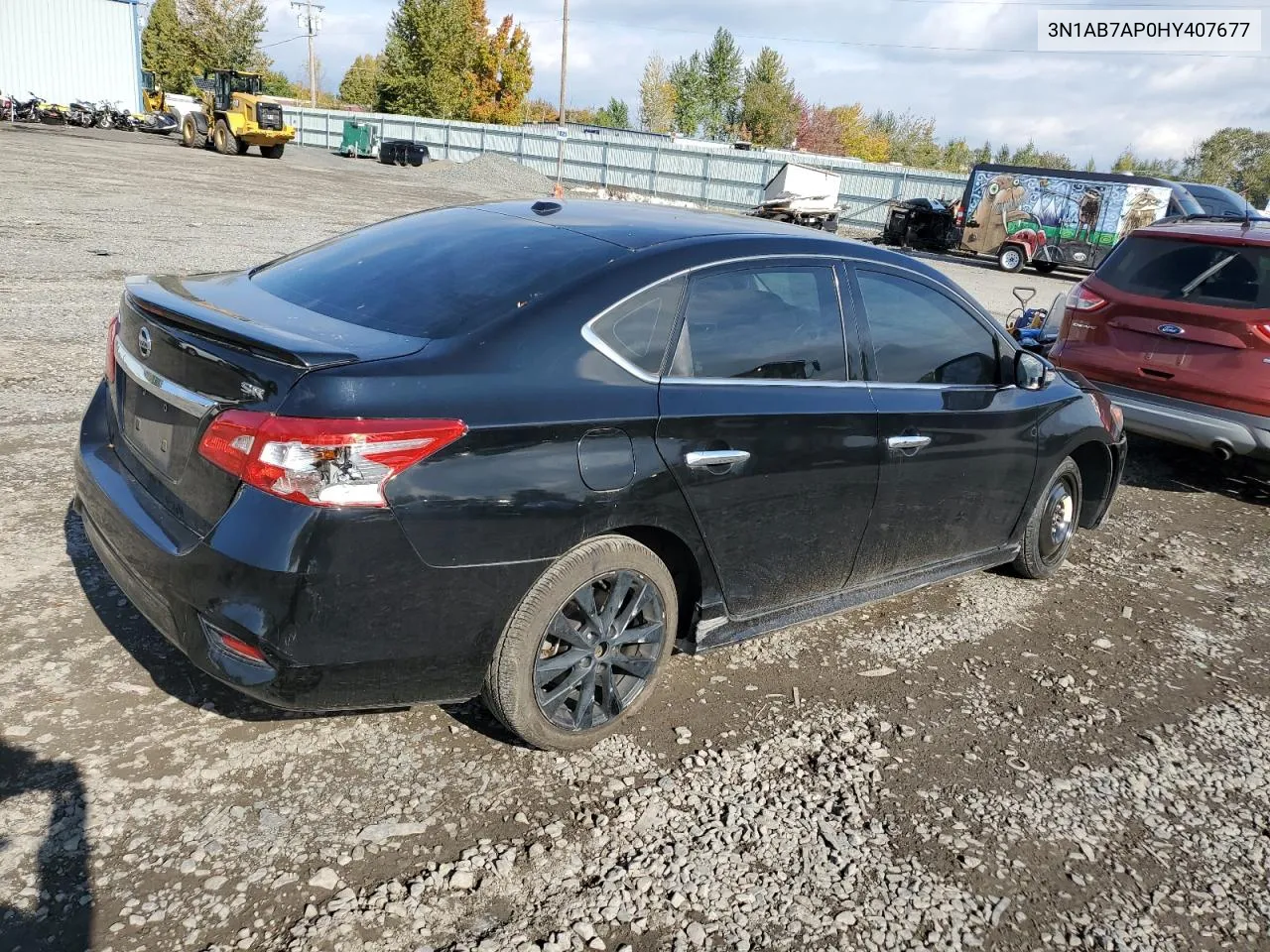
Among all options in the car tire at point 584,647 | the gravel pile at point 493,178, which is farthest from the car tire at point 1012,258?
the car tire at point 584,647

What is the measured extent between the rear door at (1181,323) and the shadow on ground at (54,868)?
6509 mm

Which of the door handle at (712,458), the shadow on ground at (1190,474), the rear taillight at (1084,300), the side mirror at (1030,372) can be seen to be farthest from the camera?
the shadow on ground at (1190,474)

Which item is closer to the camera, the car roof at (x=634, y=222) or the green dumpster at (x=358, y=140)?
the car roof at (x=634, y=222)

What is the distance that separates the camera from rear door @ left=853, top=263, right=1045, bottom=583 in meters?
3.75

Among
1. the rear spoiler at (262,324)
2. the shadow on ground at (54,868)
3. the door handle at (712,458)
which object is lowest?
the shadow on ground at (54,868)

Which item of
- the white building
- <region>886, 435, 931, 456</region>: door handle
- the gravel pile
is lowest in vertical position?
the gravel pile

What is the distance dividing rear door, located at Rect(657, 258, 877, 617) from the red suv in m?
3.79

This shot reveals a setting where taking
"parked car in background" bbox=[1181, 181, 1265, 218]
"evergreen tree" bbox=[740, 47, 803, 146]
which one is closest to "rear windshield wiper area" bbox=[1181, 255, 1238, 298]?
"parked car in background" bbox=[1181, 181, 1265, 218]

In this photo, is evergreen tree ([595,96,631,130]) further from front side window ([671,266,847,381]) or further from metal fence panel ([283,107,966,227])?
front side window ([671,266,847,381])

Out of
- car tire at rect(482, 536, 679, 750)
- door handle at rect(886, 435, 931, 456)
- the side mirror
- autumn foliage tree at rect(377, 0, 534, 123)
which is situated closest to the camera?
car tire at rect(482, 536, 679, 750)

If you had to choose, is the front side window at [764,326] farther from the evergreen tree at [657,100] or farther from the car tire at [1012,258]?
the evergreen tree at [657,100]

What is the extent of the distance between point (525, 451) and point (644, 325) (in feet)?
2.17

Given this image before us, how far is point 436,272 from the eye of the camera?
3.22 metres

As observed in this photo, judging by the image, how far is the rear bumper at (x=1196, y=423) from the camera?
6.04m
